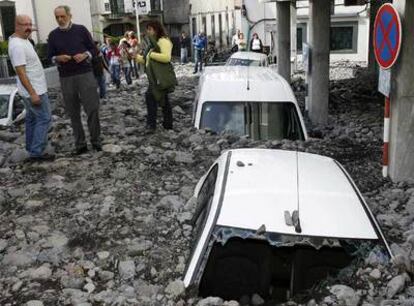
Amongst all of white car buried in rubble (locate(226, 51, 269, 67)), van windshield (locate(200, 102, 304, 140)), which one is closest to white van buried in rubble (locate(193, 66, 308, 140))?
van windshield (locate(200, 102, 304, 140))

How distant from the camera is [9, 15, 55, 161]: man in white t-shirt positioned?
6539mm

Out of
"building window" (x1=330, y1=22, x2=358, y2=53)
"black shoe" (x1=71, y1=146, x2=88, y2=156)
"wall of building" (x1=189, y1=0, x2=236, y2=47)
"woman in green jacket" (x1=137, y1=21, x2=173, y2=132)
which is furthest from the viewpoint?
"wall of building" (x1=189, y1=0, x2=236, y2=47)

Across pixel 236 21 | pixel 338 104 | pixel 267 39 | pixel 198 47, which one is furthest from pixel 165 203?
pixel 236 21

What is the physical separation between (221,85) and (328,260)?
191 inches

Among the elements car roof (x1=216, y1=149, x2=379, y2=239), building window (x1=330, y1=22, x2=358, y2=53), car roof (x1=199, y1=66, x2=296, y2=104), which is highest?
car roof (x1=199, y1=66, x2=296, y2=104)

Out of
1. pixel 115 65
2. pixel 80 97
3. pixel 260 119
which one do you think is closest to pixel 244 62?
pixel 115 65

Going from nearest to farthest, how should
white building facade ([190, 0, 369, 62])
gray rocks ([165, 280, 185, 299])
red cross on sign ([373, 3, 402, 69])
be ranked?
gray rocks ([165, 280, 185, 299])
red cross on sign ([373, 3, 402, 69])
white building facade ([190, 0, 369, 62])

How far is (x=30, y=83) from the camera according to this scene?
6.66m

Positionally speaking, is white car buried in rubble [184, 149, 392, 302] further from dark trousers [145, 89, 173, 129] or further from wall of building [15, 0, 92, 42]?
wall of building [15, 0, 92, 42]

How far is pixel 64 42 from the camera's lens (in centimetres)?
686

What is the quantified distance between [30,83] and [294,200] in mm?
4057

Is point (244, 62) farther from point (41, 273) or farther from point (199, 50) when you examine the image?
point (41, 273)

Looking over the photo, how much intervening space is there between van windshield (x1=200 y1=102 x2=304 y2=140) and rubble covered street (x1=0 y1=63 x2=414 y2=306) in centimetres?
20

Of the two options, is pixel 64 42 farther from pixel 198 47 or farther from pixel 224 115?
pixel 198 47
